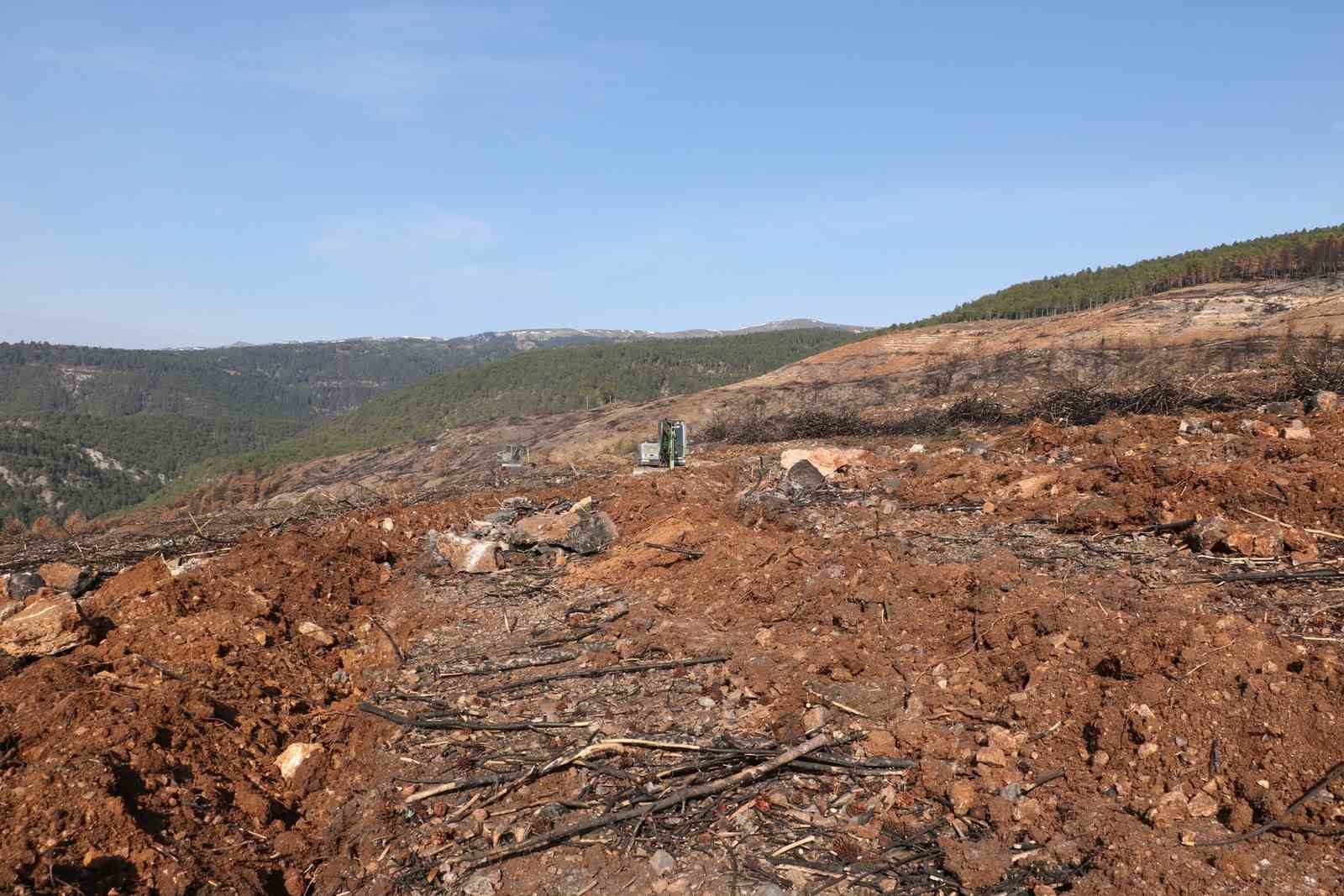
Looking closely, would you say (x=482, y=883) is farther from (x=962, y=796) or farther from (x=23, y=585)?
(x=23, y=585)

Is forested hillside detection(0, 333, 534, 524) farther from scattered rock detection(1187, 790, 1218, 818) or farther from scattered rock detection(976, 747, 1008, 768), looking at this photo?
scattered rock detection(1187, 790, 1218, 818)

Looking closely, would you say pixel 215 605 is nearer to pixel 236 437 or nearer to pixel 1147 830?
pixel 1147 830

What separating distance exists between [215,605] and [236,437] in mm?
137577

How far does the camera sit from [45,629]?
18.7ft

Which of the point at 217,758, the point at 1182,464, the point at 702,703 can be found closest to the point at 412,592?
the point at 217,758

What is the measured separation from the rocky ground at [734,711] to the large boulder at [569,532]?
0.48 m

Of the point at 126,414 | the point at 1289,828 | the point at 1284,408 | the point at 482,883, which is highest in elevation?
the point at 1284,408

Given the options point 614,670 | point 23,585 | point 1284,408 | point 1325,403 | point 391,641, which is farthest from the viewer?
point 1284,408

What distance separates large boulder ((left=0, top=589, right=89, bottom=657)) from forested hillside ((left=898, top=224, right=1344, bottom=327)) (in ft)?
161

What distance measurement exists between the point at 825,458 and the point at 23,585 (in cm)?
1029

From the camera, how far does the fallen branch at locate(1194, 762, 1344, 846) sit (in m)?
3.07

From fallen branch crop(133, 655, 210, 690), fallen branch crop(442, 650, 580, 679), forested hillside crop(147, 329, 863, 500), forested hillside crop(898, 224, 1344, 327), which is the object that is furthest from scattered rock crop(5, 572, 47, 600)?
forested hillside crop(147, 329, 863, 500)

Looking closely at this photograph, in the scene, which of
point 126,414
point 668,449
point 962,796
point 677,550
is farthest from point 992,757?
point 126,414

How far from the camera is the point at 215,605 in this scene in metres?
6.89
